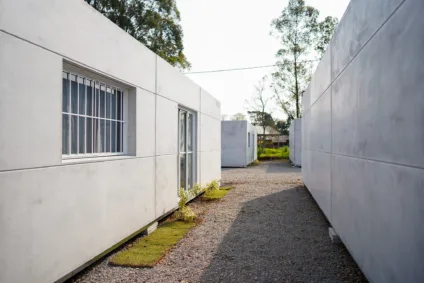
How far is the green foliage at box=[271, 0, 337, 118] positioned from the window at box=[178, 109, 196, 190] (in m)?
18.4

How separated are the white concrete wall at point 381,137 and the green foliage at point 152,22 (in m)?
14.8

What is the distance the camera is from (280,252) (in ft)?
13.8

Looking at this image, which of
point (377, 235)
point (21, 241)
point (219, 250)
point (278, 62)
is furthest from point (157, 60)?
point (278, 62)

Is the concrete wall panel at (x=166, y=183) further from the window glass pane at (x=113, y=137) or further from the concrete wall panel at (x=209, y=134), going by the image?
the concrete wall panel at (x=209, y=134)

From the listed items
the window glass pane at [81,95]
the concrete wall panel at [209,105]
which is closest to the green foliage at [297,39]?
the concrete wall panel at [209,105]

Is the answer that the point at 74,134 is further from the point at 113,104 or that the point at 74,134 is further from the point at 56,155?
the point at 113,104

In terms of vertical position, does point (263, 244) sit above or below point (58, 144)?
below

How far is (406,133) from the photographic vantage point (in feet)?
6.92

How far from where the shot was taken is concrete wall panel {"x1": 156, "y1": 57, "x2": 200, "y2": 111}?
5.56 metres

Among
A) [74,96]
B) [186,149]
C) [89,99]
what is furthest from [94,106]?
[186,149]

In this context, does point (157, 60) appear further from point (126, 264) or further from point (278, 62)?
point (278, 62)

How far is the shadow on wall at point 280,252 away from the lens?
3.47 meters

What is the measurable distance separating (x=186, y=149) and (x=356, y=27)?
469 cm

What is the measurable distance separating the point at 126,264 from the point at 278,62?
76.1 feet
